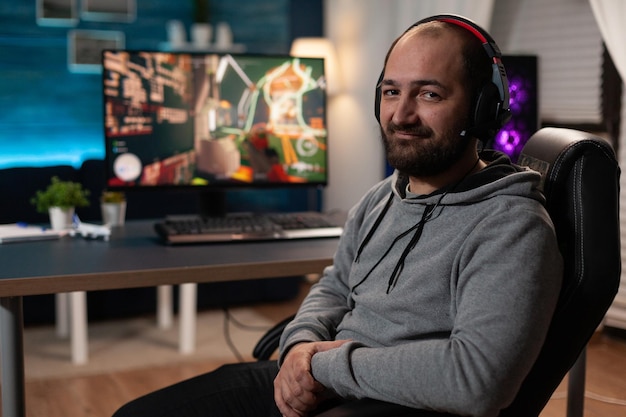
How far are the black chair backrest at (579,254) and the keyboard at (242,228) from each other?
0.89 metres

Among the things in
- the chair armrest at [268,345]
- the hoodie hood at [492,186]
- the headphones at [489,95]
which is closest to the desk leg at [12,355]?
the chair armrest at [268,345]

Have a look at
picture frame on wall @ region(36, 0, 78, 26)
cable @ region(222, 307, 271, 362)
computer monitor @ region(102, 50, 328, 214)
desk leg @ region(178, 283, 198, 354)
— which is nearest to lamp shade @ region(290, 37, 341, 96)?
picture frame on wall @ region(36, 0, 78, 26)

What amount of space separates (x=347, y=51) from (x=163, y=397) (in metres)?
3.51

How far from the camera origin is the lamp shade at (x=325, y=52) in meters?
4.57

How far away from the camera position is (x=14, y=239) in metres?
2.01

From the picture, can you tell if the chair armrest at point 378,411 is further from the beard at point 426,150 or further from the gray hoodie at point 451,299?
the beard at point 426,150

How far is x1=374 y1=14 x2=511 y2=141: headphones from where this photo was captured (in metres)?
1.29

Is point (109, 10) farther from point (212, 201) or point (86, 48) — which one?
point (212, 201)

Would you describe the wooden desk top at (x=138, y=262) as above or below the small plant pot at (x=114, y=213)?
below

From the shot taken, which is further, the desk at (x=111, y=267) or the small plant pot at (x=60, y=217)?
the small plant pot at (x=60, y=217)

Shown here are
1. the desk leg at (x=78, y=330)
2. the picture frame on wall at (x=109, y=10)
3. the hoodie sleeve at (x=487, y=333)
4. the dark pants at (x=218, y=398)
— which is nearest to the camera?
the hoodie sleeve at (x=487, y=333)

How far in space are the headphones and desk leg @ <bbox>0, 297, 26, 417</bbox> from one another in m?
1.04

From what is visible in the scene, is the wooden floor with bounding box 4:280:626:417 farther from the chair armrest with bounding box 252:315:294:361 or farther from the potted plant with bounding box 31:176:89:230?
the chair armrest with bounding box 252:315:294:361

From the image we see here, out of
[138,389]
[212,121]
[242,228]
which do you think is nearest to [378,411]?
[242,228]
